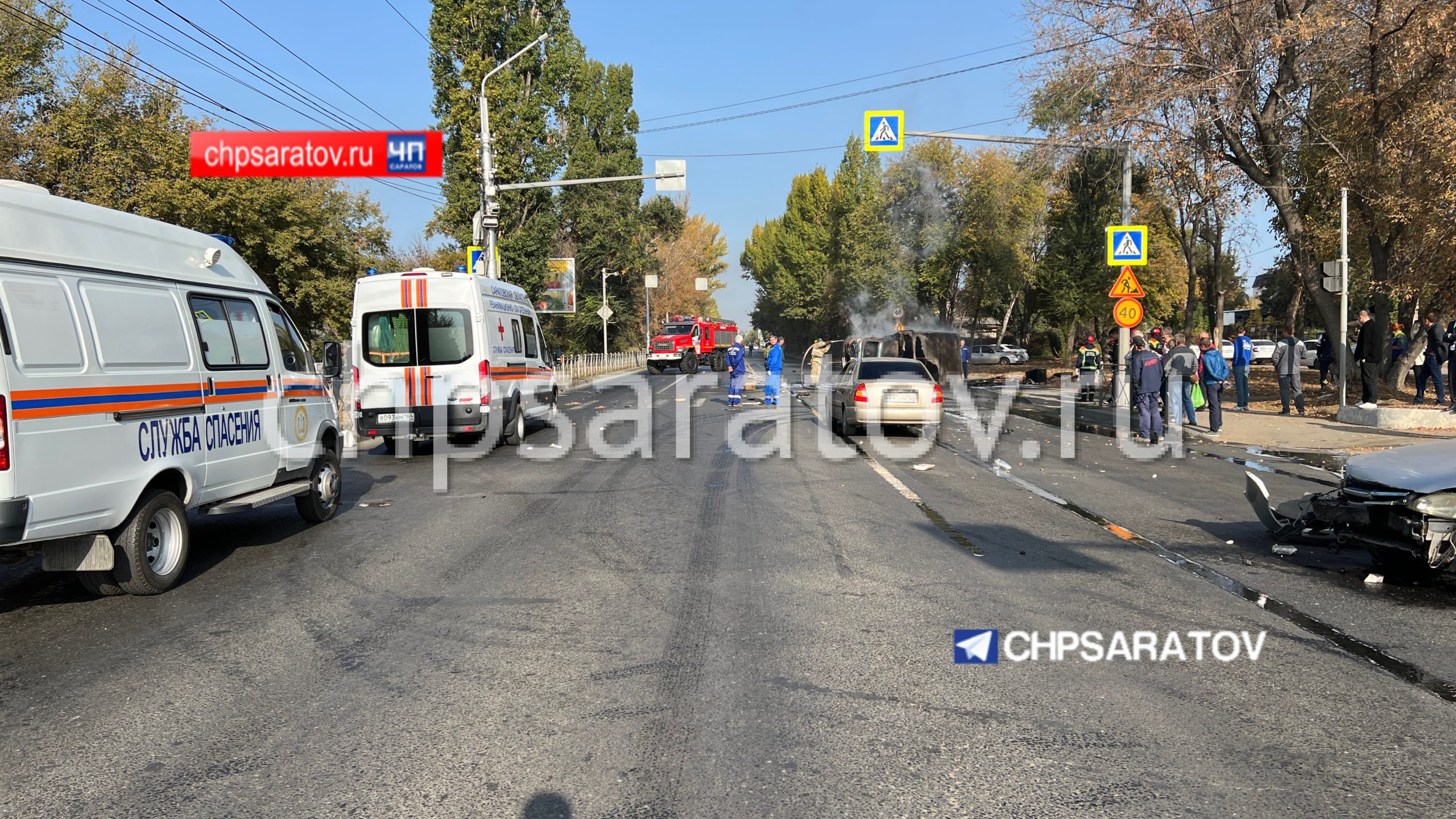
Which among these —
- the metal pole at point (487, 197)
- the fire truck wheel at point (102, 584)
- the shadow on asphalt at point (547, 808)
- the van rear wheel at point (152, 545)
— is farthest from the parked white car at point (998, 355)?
the shadow on asphalt at point (547, 808)

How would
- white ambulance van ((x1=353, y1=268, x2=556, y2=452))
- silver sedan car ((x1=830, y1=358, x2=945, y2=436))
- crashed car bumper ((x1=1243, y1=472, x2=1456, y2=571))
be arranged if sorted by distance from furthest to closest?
silver sedan car ((x1=830, y1=358, x2=945, y2=436)) → white ambulance van ((x1=353, y1=268, x2=556, y2=452)) → crashed car bumper ((x1=1243, y1=472, x2=1456, y2=571))

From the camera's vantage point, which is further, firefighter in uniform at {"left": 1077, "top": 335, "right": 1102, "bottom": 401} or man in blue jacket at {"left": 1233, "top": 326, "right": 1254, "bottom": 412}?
firefighter in uniform at {"left": 1077, "top": 335, "right": 1102, "bottom": 401}

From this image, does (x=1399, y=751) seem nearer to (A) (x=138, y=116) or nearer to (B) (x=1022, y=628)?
(B) (x=1022, y=628)

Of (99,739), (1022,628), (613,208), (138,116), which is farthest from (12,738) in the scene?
(613,208)

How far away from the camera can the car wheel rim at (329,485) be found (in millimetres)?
9102

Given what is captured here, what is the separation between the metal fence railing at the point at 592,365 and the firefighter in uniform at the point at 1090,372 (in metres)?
14.9

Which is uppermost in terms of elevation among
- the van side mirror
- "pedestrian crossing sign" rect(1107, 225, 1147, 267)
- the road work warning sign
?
"pedestrian crossing sign" rect(1107, 225, 1147, 267)

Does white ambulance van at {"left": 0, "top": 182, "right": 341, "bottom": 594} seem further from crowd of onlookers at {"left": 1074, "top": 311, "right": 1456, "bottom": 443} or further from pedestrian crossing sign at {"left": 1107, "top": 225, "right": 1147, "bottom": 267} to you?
pedestrian crossing sign at {"left": 1107, "top": 225, "right": 1147, "bottom": 267}

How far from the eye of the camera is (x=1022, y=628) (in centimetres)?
543

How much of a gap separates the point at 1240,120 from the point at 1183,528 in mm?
17229

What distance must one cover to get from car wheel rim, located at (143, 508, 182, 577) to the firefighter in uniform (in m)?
22.6

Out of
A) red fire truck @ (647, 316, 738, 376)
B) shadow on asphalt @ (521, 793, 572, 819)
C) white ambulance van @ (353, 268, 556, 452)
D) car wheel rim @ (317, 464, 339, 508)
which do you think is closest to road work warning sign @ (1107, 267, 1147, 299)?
white ambulance van @ (353, 268, 556, 452)

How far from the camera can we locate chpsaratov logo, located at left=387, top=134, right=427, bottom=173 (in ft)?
82.6

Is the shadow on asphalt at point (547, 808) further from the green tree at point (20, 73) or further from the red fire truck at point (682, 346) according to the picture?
the red fire truck at point (682, 346)
